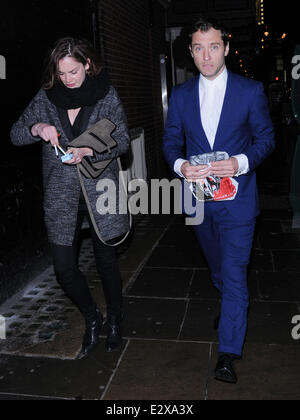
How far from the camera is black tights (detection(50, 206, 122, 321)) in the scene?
3.14 meters

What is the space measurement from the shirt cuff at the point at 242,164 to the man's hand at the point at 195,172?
7.2 inches

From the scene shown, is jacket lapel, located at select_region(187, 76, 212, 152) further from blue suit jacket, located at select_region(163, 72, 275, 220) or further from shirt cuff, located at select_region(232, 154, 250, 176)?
shirt cuff, located at select_region(232, 154, 250, 176)

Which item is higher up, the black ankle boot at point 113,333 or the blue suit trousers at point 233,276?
the blue suit trousers at point 233,276

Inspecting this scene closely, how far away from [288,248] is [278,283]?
3.76ft

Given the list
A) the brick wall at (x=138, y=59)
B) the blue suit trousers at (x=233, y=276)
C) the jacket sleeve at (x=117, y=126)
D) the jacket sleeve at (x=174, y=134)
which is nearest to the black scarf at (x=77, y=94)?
the jacket sleeve at (x=117, y=126)

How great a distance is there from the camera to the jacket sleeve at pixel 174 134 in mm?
3092

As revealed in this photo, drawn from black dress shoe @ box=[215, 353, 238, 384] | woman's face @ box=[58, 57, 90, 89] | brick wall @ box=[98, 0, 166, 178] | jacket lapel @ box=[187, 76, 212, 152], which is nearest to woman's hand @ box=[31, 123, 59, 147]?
woman's face @ box=[58, 57, 90, 89]

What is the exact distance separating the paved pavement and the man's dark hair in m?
2.10

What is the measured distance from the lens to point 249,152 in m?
2.87

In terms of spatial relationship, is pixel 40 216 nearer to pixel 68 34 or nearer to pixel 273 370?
pixel 68 34

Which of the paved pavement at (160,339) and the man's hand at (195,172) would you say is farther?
the paved pavement at (160,339)

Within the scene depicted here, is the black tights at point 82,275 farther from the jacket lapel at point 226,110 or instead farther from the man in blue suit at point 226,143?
the jacket lapel at point 226,110

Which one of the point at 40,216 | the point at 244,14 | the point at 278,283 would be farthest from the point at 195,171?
the point at 244,14

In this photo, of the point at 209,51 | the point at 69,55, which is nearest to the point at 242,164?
the point at 209,51
